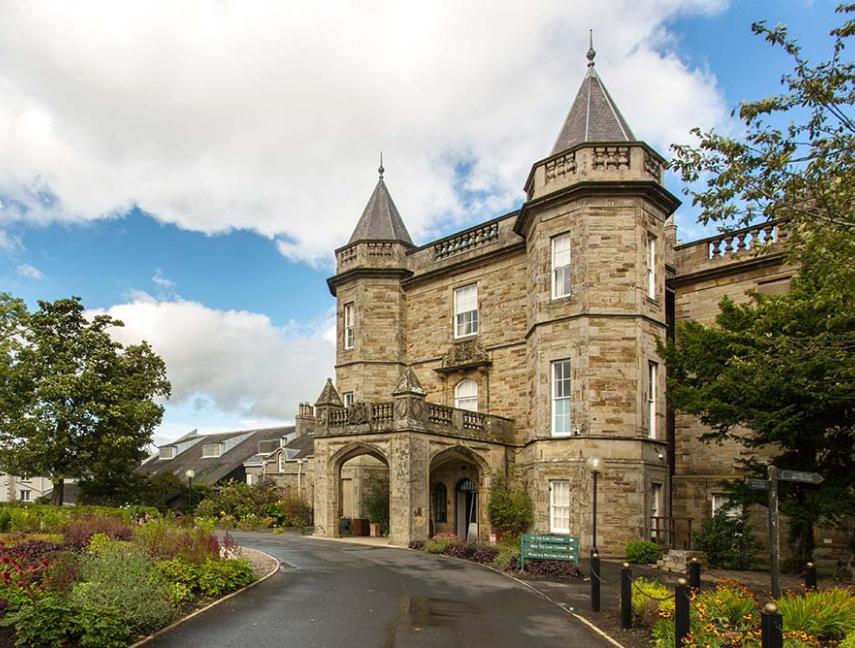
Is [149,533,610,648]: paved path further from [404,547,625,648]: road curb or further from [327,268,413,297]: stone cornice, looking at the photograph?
[327,268,413,297]: stone cornice

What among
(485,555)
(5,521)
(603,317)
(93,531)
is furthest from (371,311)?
(93,531)

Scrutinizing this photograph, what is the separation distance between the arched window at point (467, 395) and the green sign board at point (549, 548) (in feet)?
33.9

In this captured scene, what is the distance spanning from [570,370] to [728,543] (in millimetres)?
6445

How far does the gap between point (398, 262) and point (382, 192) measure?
411 cm

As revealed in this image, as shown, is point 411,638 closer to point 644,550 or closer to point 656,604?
point 656,604

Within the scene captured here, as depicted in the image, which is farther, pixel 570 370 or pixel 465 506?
pixel 465 506

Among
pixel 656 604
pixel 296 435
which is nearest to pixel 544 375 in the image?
pixel 656 604

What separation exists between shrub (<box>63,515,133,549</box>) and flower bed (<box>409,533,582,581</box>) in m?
8.34

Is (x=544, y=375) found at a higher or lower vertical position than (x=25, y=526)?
higher

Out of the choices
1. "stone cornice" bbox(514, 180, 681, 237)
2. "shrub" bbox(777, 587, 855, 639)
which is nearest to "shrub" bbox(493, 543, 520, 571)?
"shrub" bbox(777, 587, 855, 639)

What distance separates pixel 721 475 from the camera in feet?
71.9

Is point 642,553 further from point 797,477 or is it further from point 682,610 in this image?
point 682,610

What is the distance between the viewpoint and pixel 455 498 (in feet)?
86.8

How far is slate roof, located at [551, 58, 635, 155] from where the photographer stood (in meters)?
22.8
